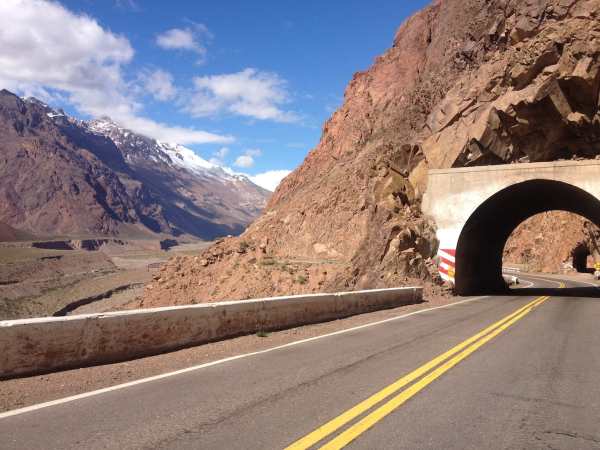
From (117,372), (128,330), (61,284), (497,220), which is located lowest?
(61,284)

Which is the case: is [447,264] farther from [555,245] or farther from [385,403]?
[555,245]

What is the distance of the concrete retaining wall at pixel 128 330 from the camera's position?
21.6 ft

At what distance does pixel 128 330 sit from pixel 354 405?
13.5 ft

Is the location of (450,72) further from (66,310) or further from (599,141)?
(66,310)

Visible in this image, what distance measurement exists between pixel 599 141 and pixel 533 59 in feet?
19.2

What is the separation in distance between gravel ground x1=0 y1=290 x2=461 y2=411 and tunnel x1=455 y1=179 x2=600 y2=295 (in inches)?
648

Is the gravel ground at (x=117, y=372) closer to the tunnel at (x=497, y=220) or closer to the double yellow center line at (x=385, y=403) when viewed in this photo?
the double yellow center line at (x=385, y=403)

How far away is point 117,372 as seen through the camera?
7145 mm

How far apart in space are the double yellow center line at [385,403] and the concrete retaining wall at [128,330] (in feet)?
13.4

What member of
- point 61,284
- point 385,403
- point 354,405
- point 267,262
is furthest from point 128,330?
point 61,284

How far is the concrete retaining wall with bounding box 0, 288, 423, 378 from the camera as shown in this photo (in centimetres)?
659

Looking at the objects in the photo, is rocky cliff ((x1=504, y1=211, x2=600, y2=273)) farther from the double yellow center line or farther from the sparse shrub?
the double yellow center line

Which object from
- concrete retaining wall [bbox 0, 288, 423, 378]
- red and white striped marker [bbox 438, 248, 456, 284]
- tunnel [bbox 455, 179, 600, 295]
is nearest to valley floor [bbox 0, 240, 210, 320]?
tunnel [bbox 455, 179, 600, 295]

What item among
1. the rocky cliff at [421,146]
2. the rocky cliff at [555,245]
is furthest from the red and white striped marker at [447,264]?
the rocky cliff at [555,245]
